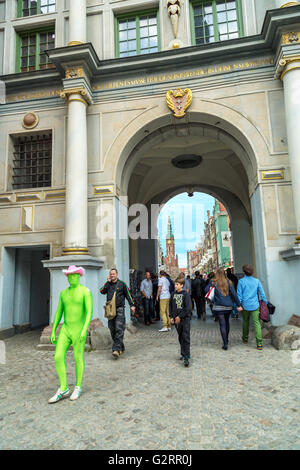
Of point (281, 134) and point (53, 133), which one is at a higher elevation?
point (53, 133)

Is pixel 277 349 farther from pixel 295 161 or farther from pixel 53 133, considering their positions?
pixel 53 133

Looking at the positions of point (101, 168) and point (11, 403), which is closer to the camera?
Result: point (11, 403)

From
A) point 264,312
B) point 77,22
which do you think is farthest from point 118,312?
point 77,22

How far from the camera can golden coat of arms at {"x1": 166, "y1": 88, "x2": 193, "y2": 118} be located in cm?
944

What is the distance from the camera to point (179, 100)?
9531mm

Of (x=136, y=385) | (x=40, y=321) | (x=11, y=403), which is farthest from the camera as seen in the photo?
(x=40, y=321)

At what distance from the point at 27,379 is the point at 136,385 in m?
1.90

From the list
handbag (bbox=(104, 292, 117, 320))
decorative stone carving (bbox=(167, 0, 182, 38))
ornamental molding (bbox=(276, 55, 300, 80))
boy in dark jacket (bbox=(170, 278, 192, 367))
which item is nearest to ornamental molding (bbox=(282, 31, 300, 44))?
ornamental molding (bbox=(276, 55, 300, 80))

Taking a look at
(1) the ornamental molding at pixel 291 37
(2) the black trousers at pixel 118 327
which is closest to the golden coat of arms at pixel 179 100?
(1) the ornamental molding at pixel 291 37

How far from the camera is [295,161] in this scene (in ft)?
26.3

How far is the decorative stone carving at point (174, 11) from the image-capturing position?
9.85m

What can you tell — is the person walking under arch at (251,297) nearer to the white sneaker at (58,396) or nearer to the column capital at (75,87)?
the white sneaker at (58,396)

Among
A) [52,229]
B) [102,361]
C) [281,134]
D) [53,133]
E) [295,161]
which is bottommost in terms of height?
[102,361]

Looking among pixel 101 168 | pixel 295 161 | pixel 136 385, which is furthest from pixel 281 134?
pixel 136 385
